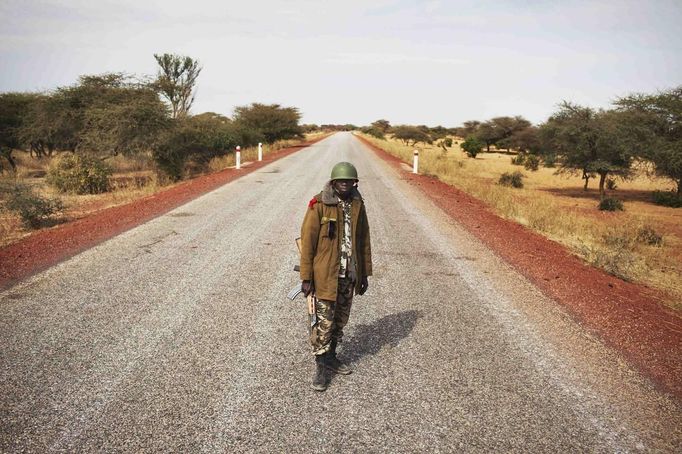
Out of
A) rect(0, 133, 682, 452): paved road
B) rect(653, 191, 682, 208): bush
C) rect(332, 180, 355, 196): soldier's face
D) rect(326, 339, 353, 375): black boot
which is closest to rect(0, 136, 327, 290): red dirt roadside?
rect(0, 133, 682, 452): paved road

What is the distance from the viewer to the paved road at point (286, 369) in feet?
9.22

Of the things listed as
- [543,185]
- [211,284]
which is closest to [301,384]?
[211,284]

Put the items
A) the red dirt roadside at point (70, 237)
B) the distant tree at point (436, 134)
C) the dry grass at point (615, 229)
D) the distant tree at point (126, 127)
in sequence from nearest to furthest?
1. the red dirt roadside at point (70, 237)
2. the dry grass at point (615, 229)
3. the distant tree at point (126, 127)
4. the distant tree at point (436, 134)

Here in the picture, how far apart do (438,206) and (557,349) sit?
7.73m

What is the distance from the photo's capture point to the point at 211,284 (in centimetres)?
541

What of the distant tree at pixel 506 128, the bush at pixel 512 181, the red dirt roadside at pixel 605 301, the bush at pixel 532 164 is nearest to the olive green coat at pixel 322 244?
the red dirt roadside at pixel 605 301

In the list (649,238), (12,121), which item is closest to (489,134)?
(649,238)

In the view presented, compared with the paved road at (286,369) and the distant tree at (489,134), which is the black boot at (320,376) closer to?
the paved road at (286,369)

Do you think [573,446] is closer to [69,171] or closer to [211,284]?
[211,284]

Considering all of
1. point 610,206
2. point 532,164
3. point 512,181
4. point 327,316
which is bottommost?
point 610,206

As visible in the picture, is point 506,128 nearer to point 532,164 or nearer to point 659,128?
point 532,164

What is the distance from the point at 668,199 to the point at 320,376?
18918 mm

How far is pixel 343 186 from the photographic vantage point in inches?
130

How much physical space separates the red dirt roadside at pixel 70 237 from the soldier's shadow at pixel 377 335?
15.0 ft
